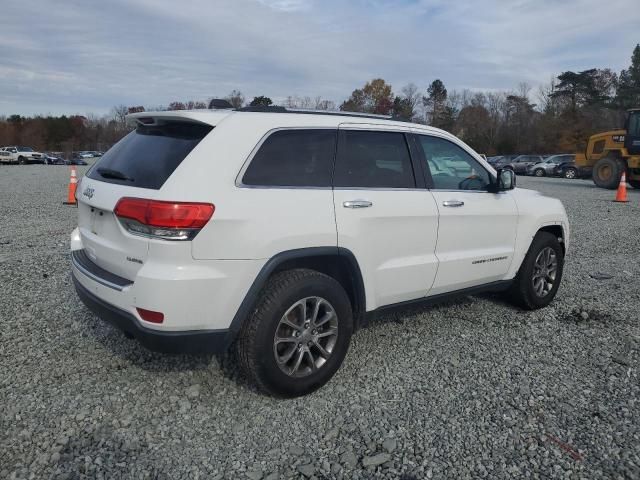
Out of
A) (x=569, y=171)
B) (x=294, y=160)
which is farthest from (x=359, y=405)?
(x=569, y=171)

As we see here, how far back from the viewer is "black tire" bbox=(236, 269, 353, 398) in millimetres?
3033

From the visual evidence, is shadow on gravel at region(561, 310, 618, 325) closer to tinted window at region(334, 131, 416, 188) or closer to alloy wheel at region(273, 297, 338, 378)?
tinted window at region(334, 131, 416, 188)

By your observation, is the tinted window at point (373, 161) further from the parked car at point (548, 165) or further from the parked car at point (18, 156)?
the parked car at point (18, 156)

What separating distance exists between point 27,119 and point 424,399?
10473cm

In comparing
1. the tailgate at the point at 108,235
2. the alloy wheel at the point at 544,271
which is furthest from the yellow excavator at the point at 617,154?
the tailgate at the point at 108,235

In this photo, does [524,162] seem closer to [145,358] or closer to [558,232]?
[558,232]

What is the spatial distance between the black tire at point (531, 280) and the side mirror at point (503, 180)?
736 millimetres

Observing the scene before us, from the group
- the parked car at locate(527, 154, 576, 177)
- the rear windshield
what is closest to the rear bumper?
the rear windshield

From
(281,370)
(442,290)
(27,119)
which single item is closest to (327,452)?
(281,370)

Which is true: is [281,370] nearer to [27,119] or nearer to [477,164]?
[477,164]

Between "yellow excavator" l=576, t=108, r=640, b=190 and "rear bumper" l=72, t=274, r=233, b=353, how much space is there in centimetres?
1986

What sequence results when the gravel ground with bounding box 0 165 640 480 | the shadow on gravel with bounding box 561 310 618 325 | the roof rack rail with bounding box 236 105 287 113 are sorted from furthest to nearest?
1. the shadow on gravel with bounding box 561 310 618 325
2. the roof rack rail with bounding box 236 105 287 113
3. the gravel ground with bounding box 0 165 640 480

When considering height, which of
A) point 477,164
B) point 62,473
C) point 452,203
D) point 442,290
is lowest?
point 62,473

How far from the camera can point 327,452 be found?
2.80 metres
